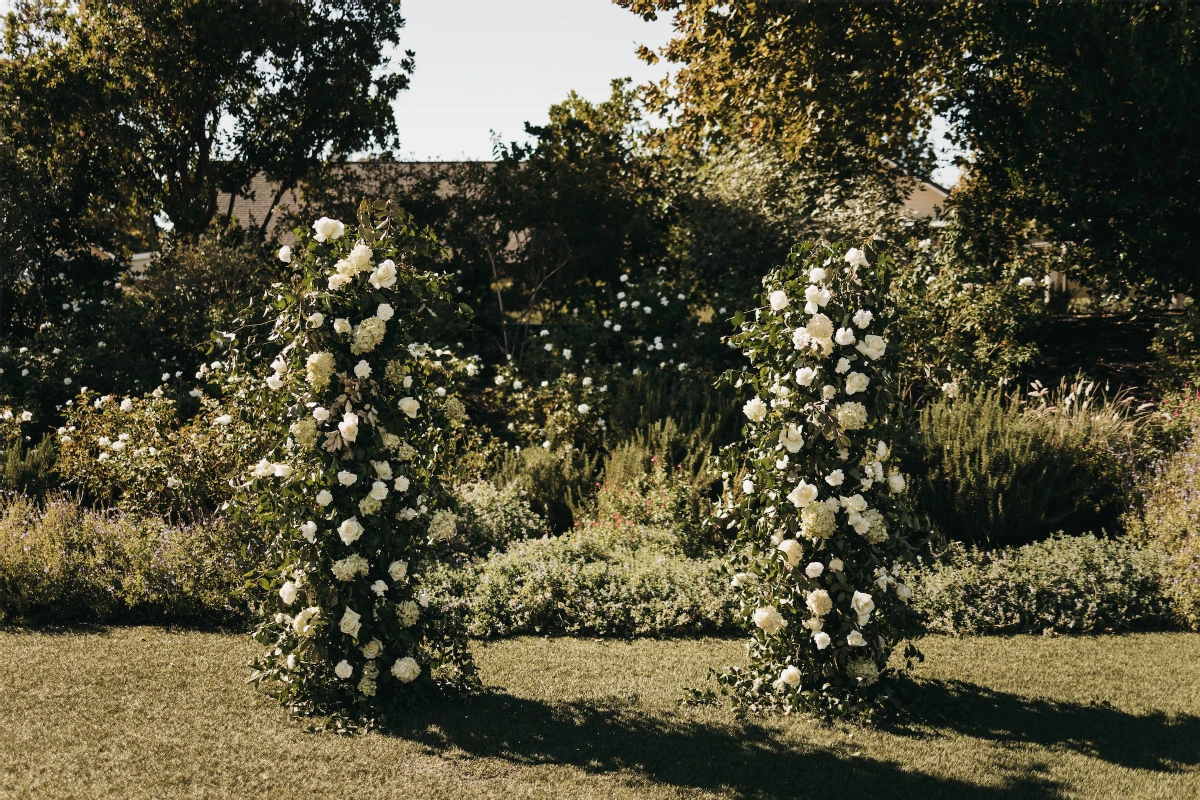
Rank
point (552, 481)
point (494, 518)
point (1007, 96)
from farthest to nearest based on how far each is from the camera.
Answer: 1. point (1007, 96)
2. point (552, 481)
3. point (494, 518)

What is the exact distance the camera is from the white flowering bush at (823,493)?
436 centimetres

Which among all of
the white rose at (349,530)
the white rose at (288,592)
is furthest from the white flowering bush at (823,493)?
the white rose at (288,592)

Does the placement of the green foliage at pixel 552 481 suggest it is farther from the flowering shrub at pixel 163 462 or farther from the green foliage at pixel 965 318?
the green foliage at pixel 965 318

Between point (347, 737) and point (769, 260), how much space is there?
27.1 ft

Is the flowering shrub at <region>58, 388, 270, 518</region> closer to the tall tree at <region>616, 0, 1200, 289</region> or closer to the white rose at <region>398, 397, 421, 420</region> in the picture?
the white rose at <region>398, 397, 421, 420</region>

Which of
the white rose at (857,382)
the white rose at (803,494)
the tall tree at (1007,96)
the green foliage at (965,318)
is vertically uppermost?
the tall tree at (1007,96)

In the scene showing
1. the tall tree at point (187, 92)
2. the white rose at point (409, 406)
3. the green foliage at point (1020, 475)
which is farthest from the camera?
the tall tree at point (187, 92)

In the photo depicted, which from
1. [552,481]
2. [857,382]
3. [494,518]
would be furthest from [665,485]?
[857,382]

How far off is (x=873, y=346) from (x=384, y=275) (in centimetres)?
212

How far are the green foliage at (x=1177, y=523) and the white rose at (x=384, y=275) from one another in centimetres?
484

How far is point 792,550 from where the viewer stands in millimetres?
4410

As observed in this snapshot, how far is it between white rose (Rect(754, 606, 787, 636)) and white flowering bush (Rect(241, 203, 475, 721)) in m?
1.53

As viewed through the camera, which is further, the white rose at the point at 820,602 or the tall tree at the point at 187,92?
the tall tree at the point at 187,92

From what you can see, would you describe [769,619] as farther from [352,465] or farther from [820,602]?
[352,465]
